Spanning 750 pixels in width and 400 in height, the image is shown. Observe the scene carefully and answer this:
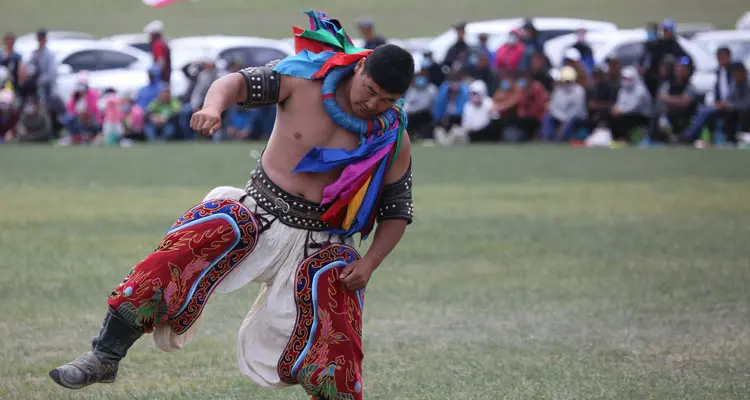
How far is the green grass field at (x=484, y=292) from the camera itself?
217 inches

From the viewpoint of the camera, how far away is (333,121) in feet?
14.8

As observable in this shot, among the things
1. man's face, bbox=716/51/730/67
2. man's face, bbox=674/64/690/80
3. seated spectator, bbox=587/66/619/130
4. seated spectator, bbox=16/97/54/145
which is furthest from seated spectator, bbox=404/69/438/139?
seated spectator, bbox=16/97/54/145

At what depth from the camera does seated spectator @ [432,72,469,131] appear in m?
21.5

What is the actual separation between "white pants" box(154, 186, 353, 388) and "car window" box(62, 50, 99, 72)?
21373 millimetres

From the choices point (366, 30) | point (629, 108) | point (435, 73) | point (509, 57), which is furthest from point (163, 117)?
point (629, 108)

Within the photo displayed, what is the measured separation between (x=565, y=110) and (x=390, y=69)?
56.3ft

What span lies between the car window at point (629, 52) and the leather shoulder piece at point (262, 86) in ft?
65.7

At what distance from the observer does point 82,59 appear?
2530cm

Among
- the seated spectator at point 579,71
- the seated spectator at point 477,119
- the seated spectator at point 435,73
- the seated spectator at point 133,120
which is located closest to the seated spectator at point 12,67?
the seated spectator at point 133,120

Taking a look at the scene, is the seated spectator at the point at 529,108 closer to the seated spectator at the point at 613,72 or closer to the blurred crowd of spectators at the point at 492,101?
the blurred crowd of spectators at the point at 492,101

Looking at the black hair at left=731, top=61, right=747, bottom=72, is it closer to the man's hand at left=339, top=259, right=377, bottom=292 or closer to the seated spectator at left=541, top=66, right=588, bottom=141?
the seated spectator at left=541, top=66, right=588, bottom=141

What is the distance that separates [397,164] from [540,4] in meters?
39.0

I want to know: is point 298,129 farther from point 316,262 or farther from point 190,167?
point 190,167

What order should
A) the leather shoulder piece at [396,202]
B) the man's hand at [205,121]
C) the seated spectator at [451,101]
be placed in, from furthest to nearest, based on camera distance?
the seated spectator at [451,101]
the leather shoulder piece at [396,202]
the man's hand at [205,121]
